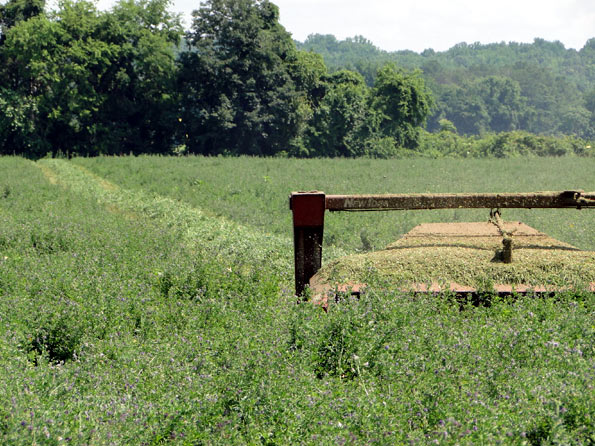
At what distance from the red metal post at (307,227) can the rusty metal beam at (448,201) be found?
0.15 m

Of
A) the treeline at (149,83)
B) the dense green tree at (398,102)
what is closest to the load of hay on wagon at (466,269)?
the treeline at (149,83)

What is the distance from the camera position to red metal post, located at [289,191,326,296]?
5375mm

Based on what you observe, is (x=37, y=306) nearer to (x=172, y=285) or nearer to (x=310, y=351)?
(x=172, y=285)

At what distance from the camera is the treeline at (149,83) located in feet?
154

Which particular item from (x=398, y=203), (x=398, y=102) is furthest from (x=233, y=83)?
(x=398, y=203)

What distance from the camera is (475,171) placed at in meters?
29.5

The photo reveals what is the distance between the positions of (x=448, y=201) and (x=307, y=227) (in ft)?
4.07

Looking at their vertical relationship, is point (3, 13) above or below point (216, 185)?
above

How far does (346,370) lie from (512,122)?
14250 cm

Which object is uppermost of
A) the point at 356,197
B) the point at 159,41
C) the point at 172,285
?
the point at 159,41

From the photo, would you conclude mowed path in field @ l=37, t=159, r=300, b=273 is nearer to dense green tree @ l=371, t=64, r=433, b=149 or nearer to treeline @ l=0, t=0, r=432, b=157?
treeline @ l=0, t=0, r=432, b=157

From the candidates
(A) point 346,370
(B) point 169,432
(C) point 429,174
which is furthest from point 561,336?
(C) point 429,174

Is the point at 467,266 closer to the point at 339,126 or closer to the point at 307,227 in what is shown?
the point at 307,227

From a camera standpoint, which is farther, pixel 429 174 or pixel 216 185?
pixel 429 174
